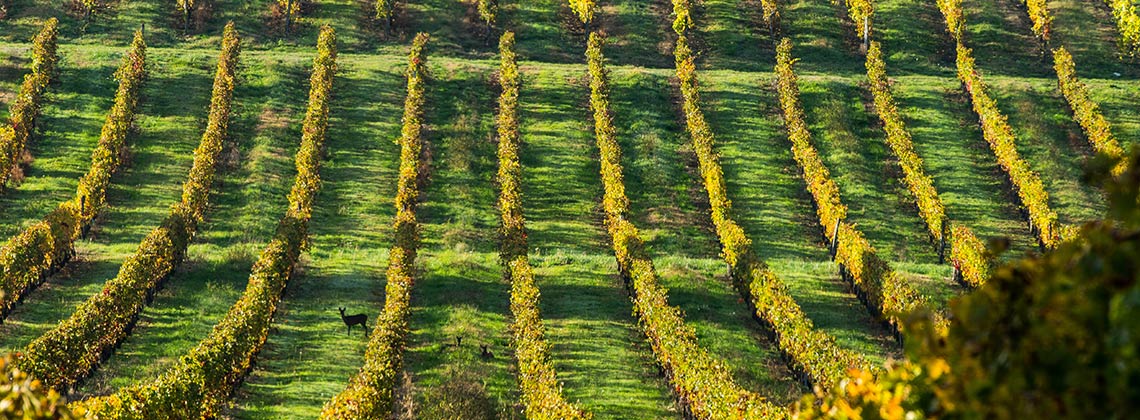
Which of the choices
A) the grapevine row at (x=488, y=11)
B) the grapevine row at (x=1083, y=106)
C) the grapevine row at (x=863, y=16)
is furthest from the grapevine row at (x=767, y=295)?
the grapevine row at (x=1083, y=106)

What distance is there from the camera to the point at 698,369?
3909 centimetres

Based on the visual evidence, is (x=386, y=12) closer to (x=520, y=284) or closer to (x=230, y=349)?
(x=520, y=284)

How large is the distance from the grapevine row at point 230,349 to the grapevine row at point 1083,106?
45045mm

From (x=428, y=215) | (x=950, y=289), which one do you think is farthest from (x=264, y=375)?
(x=950, y=289)

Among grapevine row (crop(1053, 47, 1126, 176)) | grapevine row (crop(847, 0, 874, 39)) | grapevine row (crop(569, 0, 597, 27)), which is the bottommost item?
grapevine row (crop(1053, 47, 1126, 176))

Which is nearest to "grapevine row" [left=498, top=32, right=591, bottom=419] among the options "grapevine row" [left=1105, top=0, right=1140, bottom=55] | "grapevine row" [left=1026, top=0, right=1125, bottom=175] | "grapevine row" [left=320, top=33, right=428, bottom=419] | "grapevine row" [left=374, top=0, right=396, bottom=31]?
"grapevine row" [left=320, top=33, right=428, bottom=419]

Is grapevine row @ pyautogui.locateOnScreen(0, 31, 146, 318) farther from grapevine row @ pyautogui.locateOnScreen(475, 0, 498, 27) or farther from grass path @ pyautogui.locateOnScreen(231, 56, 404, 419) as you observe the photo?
grapevine row @ pyautogui.locateOnScreen(475, 0, 498, 27)

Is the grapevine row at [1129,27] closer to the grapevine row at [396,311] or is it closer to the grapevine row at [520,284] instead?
the grapevine row at [520,284]

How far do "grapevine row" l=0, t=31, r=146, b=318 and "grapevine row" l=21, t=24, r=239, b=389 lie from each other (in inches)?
114

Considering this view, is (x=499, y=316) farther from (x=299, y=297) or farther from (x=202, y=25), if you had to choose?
(x=202, y=25)

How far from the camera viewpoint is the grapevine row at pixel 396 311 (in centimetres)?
3500

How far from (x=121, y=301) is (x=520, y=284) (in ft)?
51.7

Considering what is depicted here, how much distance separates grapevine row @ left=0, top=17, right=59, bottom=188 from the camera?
61594 millimetres

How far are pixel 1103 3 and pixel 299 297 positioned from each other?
7381 centimetres
